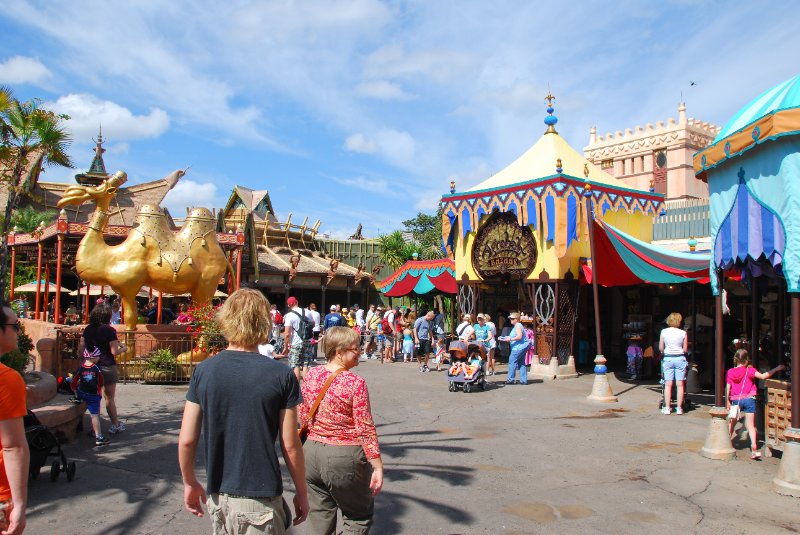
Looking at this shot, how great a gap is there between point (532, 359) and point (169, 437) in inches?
394

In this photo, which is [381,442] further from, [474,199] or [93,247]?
[474,199]

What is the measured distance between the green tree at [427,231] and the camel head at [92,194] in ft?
104

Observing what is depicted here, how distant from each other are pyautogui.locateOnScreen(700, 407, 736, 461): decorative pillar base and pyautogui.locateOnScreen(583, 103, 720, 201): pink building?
31413 millimetres

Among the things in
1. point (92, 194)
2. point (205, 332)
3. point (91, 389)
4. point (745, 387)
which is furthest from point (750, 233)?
point (92, 194)

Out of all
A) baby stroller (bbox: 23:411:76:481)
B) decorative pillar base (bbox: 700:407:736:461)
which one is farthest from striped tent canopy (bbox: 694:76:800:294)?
baby stroller (bbox: 23:411:76:481)

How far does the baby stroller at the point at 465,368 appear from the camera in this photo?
1209 centimetres

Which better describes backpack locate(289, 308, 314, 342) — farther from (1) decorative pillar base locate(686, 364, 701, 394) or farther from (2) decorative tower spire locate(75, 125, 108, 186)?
(2) decorative tower spire locate(75, 125, 108, 186)

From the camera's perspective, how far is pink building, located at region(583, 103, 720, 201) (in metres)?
37.5

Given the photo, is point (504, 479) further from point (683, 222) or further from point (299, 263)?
point (299, 263)

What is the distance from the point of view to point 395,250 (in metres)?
38.4

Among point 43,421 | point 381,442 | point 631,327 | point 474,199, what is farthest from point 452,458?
point 474,199

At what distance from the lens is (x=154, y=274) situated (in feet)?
42.4

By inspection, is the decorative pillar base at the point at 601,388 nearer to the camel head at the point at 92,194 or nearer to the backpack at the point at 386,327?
the backpack at the point at 386,327

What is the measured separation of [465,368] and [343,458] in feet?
28.5
